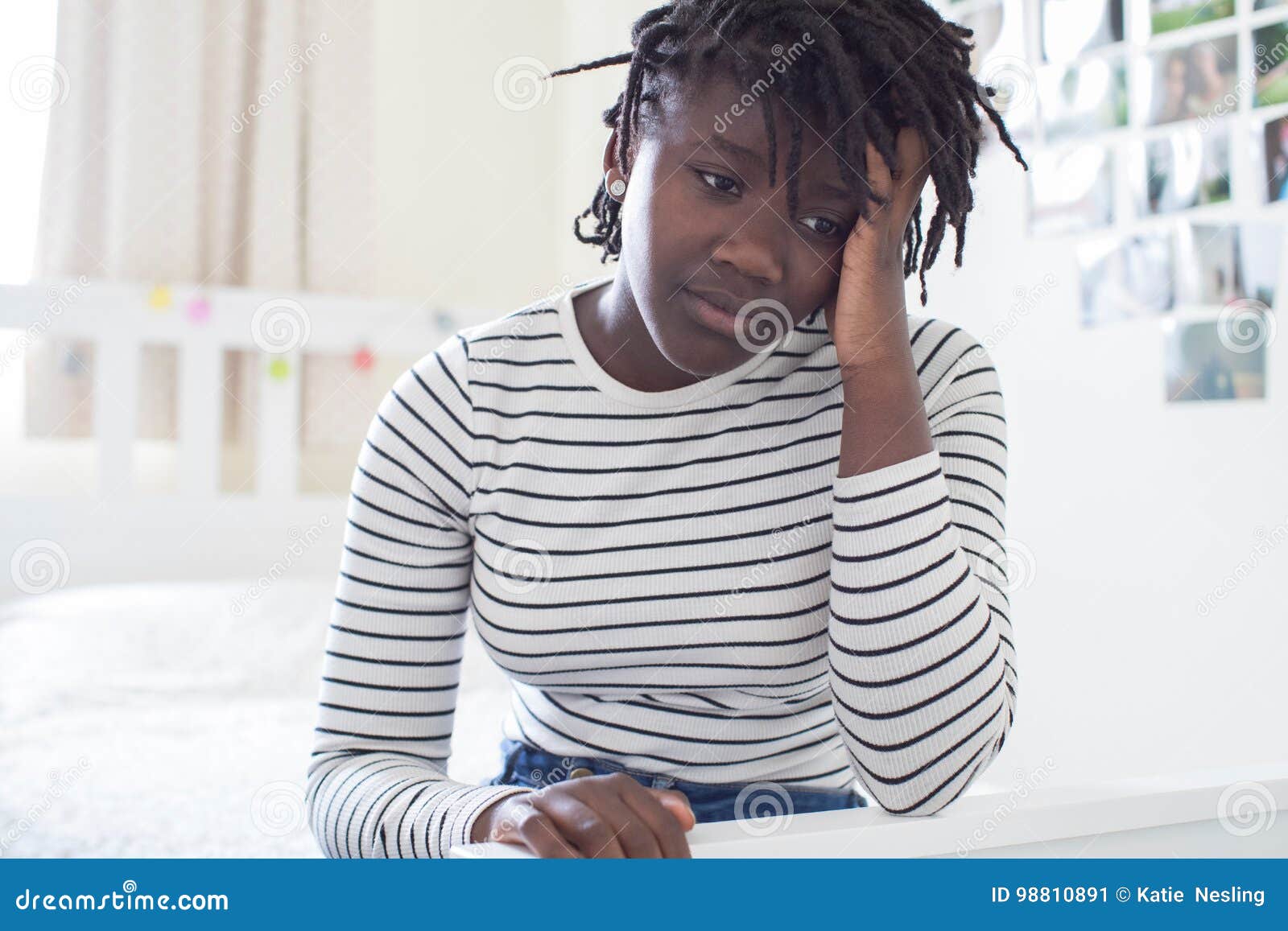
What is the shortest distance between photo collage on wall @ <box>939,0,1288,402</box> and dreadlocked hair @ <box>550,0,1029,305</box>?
71 centimetres

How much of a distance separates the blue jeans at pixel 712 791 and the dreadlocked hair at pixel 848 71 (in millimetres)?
406

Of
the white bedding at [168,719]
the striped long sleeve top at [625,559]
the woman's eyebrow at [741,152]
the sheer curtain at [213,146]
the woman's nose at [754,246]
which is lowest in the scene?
the white bedding at [168,719]

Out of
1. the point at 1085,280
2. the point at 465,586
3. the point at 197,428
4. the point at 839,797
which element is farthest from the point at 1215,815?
the point at 197,428

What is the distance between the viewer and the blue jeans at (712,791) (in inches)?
31.2

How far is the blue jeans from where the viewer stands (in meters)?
0.79

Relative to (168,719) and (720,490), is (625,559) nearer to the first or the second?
(720,490)

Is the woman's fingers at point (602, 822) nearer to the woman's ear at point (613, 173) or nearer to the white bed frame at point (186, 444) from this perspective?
the woman's ear at point (613, 173)

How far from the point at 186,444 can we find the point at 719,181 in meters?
1.81

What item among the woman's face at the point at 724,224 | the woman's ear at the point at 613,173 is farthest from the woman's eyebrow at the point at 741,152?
the woman's ear at the point at 613,173

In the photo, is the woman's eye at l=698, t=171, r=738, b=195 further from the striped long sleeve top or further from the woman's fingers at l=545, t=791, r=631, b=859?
the woman's fingers at l=545, t=791, r=631, b=859

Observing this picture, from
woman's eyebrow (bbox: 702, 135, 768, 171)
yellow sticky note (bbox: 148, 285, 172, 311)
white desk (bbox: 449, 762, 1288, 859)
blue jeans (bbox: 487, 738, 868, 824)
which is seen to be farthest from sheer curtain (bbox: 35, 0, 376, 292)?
white desk (bbox: 449, 762, 1288, 859)

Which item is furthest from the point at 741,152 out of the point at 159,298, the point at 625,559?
the point at 159,298

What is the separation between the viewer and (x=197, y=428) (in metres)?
2.24

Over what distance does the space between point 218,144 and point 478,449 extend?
1750 millimetres
